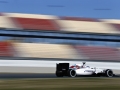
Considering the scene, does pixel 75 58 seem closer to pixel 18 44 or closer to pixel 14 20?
pixel 18 44

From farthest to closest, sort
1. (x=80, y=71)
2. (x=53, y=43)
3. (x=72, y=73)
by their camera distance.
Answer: (x=53, y=43) < (x=80, y=71) < (x=72, y=73)

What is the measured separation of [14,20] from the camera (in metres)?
37.6

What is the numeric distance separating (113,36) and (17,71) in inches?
677

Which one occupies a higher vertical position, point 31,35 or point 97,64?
point 31,35

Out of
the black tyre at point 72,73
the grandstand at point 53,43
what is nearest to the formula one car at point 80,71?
the black tyre at point 72,73

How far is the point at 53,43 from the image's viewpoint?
3597 centimetres

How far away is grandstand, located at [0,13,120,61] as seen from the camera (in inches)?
1328

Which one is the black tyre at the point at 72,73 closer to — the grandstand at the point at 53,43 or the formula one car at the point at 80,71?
the formula one car at the point at 80,71

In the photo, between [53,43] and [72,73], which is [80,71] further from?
[53,43]

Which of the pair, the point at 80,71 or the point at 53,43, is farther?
the point at 53,43

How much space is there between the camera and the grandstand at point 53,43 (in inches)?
1328

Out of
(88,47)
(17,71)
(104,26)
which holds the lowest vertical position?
(17,71)

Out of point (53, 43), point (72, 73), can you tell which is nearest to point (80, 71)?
point (72, 73)

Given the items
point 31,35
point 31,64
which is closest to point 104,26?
point 31,35
